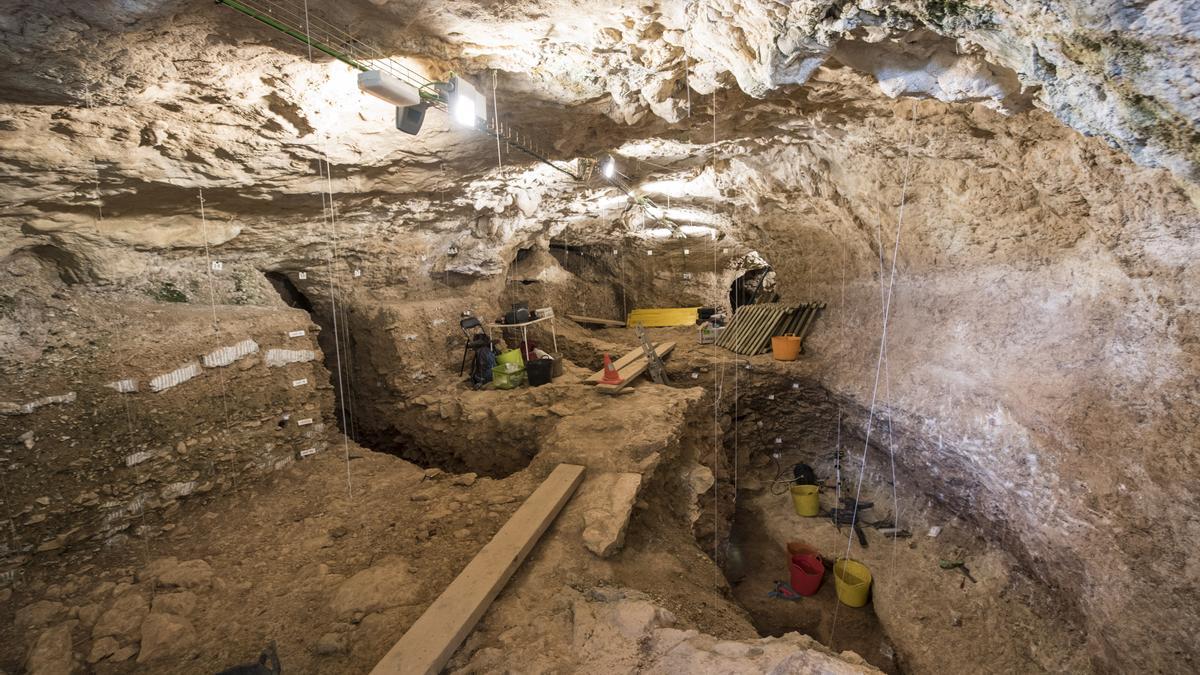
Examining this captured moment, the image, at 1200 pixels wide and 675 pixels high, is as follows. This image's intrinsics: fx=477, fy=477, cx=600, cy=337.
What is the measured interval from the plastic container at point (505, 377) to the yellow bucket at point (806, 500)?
4.70 metres

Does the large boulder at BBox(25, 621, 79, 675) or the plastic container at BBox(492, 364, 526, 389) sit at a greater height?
the plastic container at BBox(492, 364, 526, 389)

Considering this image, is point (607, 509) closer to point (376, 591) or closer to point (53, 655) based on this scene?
point (376, 591)

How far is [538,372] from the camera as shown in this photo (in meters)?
6.43

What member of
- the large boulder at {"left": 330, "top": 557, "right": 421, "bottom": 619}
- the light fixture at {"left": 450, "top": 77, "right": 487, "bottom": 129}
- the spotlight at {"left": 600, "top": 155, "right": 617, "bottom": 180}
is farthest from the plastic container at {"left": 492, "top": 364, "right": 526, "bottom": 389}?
the light fixture at {"left": 450, "top": 77, "right": 487, "bottom": 129}

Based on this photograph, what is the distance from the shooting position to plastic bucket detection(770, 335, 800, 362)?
27.2 feet

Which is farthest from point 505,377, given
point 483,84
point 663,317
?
point 663,317

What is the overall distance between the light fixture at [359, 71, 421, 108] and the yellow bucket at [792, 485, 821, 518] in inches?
290

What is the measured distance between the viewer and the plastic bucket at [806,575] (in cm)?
621

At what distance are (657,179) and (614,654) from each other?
6075 mm

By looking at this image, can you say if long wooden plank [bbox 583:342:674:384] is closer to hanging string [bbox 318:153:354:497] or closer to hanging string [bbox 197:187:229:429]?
hanging string [bbox 318:153:354:497]

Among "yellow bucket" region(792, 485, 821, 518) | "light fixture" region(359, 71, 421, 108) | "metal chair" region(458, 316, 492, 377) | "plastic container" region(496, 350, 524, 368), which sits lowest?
"yellow bucket" region(792, 485, 821, 518)

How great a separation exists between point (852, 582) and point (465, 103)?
6.80 metres

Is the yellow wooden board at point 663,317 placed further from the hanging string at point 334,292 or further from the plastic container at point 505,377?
the hanging string at point 334,292

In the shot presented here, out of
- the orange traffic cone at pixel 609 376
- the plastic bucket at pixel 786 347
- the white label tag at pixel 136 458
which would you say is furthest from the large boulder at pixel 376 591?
the plastic bucket at pixel 786 347
